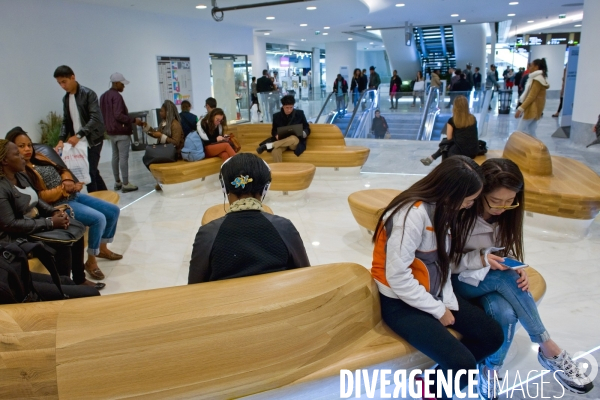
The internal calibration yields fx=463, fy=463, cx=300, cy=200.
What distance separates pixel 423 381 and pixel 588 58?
8.74 m

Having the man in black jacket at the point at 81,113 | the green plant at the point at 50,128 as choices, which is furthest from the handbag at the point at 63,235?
the green plant at the point at 50,128

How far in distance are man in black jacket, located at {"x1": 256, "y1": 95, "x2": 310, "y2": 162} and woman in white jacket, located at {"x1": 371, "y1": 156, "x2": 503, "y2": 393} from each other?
485 cm

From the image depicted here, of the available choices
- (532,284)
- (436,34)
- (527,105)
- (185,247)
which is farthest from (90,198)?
(436,34)

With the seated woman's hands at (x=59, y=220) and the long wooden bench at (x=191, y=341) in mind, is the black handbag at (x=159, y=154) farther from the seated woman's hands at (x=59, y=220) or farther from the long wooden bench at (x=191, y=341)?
the long wooden bench at (x=191, y=341)

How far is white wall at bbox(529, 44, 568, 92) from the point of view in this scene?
22.4m

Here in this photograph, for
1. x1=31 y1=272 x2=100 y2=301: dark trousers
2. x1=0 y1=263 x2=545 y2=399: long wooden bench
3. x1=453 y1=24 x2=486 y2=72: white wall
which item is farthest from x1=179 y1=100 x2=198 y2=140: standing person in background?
x1=453 y1=24 x2=486 y2=72: white wall

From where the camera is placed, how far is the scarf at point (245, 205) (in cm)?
190

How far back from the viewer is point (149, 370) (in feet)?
5.21

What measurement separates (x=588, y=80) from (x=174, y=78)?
9.03 meters

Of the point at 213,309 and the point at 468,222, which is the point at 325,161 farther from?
the point at 213,309

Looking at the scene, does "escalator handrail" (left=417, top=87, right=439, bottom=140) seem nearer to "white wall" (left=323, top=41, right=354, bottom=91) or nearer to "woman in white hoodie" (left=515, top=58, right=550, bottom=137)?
"woman in white hoodie" (left=515, top=58, right=550, bottom=137)

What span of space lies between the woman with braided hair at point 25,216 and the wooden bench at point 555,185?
12.8ft

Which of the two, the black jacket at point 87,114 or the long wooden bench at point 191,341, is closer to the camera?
the long wooden bench at point 191,341

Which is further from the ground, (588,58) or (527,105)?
(588,58)
